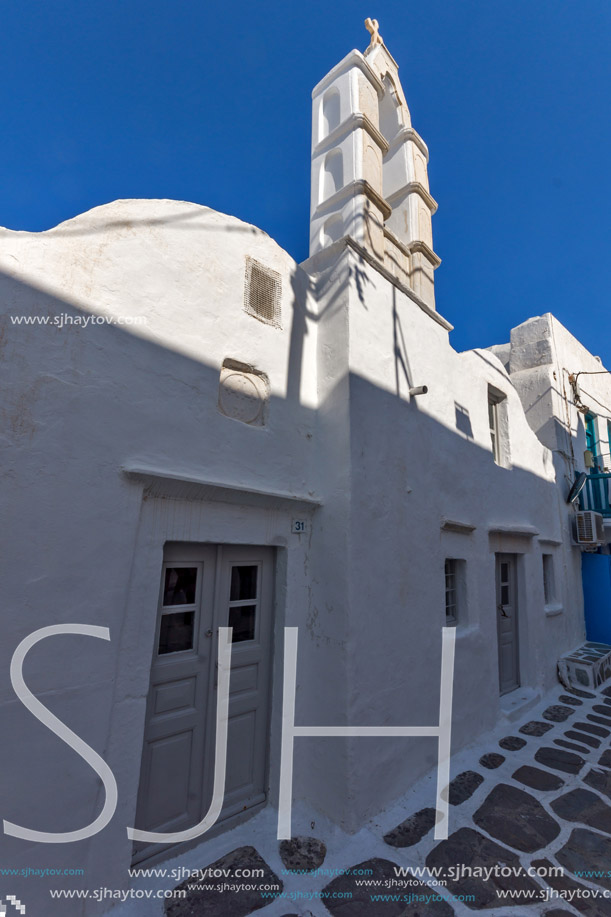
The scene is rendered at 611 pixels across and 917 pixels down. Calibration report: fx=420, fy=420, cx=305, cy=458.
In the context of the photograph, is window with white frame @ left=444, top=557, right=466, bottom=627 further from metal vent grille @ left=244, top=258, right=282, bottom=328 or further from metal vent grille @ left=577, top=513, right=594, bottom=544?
metal vent grille @ left=577, top=513, right=594, bottom=544

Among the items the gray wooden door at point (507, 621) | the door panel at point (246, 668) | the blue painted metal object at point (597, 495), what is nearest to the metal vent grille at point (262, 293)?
the door panel at point (246, 668)

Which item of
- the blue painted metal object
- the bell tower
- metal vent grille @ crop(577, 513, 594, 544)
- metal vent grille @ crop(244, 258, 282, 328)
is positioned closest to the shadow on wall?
metal vent grille @ crop(244, 258, 282, 328)

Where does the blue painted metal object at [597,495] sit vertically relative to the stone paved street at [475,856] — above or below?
above

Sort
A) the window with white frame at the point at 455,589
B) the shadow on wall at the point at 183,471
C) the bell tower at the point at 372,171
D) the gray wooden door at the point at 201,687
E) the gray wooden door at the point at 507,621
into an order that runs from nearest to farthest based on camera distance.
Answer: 1. the shadow on wall at the point at 183,471
2. the gray wooden door at the point at 201,687
3. the bell tower at the point at 372,171
4. the window with white frame at the point at 455,589
5. the gray wooden door at the point at 507,621

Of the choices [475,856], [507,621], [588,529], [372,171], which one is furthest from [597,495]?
[475,856]

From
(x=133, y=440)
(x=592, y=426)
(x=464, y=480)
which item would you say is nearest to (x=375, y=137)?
(x=464, y=480)

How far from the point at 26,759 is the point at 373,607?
2.50 metres

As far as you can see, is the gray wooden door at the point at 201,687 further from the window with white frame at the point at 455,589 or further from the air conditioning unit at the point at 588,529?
the air conditioning unit at the point at 588,529

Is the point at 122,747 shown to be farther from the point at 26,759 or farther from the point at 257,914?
the point at 257,914

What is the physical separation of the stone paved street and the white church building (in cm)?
30

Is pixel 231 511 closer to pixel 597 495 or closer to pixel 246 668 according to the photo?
pixel 246 668

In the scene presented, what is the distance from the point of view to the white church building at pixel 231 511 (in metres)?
2.38

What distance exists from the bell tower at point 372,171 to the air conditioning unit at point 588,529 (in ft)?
18.9

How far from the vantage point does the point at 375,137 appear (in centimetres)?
512
